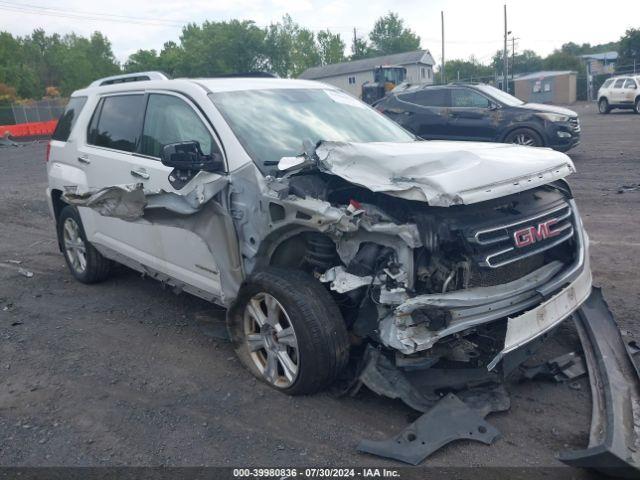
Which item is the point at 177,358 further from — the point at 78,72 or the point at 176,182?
the point at 78,72

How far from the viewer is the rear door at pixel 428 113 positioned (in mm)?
13258

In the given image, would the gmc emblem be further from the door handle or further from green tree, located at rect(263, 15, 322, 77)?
green tree, located at rect(263, 15, 322, 77)

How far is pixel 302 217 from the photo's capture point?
3400 millimetres

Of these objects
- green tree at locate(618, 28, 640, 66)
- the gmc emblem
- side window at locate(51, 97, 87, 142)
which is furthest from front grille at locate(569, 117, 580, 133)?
green tree at locate(618, 28, 640, 66)

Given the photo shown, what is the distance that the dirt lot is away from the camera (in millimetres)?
3125

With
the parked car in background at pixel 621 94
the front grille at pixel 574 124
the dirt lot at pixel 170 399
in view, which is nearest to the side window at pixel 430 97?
the front grille at pixel 574 124

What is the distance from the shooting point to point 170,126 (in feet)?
14.8

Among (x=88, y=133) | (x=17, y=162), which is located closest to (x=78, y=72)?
(x=17, y=162)

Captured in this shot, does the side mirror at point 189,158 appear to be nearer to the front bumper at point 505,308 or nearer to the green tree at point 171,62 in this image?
the front bumper at point 505,308

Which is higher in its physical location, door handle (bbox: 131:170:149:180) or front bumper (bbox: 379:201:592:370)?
door handle (bbox: 131:170:149:180)

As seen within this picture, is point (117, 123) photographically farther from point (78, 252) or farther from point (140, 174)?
point (78, 252)

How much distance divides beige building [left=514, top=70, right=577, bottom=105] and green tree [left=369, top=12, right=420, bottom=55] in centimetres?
4450

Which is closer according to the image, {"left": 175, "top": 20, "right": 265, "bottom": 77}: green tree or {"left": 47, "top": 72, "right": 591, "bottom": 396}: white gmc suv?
{"left": 47, "top": 72, "right": 591, "bottom": 396}: white gmc suv

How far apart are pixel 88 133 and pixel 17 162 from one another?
16.0m
